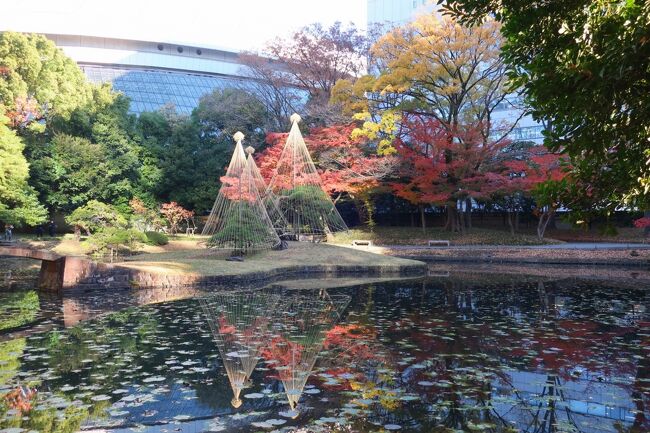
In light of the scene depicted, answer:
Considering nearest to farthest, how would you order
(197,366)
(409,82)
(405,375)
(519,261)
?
(405,375)
(197,366)
(519,261)
(409,82)

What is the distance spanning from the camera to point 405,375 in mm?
6312

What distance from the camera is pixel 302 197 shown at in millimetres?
23344

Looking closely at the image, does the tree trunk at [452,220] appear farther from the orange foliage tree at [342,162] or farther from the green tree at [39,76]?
the green tree at [39,76]

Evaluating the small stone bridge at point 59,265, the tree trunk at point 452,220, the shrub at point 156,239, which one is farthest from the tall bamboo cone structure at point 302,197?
the small stone bridge at point 59,265

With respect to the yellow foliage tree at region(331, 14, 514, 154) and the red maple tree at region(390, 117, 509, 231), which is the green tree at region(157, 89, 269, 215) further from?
the red maple tree at region(390, 117, 509, 231)

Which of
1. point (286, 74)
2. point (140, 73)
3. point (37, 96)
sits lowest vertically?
point (37, 96)

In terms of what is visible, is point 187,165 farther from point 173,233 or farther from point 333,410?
point 333,410

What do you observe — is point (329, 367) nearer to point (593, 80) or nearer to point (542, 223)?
point (593, 80)

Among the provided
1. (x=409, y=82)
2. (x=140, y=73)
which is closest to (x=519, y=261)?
(x=409, y=82)

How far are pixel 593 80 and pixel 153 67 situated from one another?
199 feet

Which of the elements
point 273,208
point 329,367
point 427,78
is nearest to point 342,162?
point 427,78

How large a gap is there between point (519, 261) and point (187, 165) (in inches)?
825

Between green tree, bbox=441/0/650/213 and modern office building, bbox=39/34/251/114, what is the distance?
162 ft

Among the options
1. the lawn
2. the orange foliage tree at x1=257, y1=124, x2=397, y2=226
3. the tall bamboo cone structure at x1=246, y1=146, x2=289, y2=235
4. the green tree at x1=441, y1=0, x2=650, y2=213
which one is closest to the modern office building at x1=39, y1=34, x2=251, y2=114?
the orange foliage tree at x1=257, y1=124, x2=397, y2=226
